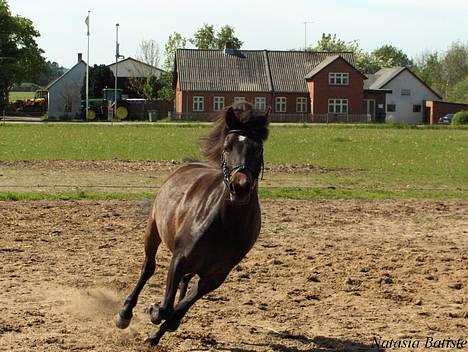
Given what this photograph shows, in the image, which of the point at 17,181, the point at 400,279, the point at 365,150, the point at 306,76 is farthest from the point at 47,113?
the point at 400,279

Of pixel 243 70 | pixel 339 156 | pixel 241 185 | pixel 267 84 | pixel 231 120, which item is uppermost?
pixel 243 70

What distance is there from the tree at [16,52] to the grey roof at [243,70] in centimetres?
1927

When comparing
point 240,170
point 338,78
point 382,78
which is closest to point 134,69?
point 382,78

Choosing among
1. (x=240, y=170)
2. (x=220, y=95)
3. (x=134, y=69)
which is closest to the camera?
(x=240, y=170)

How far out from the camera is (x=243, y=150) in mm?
6973

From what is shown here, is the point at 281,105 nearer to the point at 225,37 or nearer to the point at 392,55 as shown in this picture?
the point at 225,37

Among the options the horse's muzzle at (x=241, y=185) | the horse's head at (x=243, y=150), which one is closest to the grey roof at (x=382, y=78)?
the horse's head at (x=243, y=150)

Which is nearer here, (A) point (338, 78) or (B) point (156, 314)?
(B) point (156, 314)

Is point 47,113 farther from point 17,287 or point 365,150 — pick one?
point 17,287

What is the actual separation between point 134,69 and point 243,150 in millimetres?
110178

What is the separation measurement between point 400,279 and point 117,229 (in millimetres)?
5481

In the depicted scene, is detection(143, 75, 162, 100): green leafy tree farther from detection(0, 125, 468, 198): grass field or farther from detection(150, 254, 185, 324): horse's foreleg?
detection(150, 254, 185, 324): horse's foreleg

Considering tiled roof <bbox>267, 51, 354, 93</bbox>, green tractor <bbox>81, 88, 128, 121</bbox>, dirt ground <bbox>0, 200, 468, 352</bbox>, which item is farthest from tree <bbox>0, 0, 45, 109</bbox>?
dirt ground <bbox>0, 200, 468, 352</bbox>

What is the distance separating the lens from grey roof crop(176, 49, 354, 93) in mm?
86625
